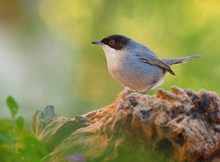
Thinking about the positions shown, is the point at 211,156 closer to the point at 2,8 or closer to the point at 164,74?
the point at 164,74

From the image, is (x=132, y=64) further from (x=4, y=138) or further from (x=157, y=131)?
(x=4, y=138)

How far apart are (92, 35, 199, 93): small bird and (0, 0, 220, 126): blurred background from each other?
11.1 inches

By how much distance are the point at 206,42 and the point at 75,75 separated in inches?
50.8

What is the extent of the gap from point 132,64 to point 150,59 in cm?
20

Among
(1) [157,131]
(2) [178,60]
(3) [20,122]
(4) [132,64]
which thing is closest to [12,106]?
(3) [20,122]

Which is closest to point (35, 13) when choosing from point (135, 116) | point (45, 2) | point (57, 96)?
point (45, 2)

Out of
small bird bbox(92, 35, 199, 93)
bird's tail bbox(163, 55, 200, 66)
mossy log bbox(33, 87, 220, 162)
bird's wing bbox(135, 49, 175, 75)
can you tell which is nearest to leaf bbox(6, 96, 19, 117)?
mossy log bbox(33, 87, 220, 162)

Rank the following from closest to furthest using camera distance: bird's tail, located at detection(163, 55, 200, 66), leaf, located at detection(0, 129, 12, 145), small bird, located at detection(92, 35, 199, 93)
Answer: leaf, located at detection(0, 129, 12, 145), small bird, located at detection(92, 35, 199, 93), bird's tail, located at detection(163, 55, 200, 66)

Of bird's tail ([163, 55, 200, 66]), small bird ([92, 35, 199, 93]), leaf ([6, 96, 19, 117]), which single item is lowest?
leaf ([6, 96, 19, 117])

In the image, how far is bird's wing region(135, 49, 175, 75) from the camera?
4.45 meters

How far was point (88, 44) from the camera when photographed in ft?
17.3

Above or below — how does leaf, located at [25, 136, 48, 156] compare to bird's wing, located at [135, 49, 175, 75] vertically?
below

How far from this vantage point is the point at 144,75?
436cm

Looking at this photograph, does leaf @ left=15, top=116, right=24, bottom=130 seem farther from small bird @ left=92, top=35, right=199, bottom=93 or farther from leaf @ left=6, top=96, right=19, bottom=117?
small bird @ left=92, top=35, right=199, bottom=93
